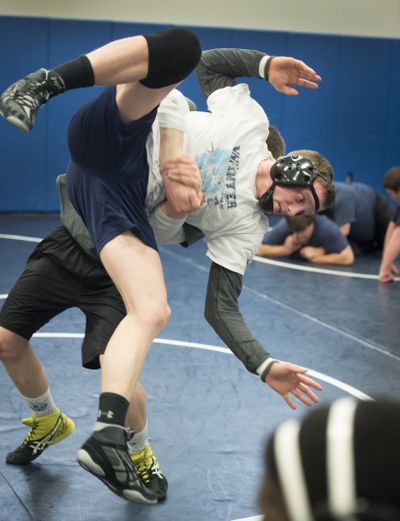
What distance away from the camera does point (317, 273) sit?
349 inches

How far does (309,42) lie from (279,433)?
11.2 meters

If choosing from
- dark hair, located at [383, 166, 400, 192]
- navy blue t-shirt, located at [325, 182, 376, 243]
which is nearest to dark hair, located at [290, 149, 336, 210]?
dark hair, located at [383, 166, 400, 192]

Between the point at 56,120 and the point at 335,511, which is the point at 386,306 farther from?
the point at 335,511

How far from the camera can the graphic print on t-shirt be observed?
13.1 feet

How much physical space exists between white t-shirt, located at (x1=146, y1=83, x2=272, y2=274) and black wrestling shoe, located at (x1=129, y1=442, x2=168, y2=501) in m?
1.00

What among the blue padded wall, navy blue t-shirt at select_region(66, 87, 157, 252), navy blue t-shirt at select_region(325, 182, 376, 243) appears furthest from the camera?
the blue padded wall

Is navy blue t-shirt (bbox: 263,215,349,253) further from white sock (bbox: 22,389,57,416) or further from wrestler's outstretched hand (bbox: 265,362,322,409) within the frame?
wrestler's outstretched hand (bbox: 265,362,322,409)

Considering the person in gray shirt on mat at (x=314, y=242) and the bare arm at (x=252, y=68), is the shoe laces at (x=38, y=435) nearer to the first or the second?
the bare arm at (x=252, y=68)

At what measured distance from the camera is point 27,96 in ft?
10.6

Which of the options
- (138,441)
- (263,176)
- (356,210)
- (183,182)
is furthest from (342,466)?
(356,210)

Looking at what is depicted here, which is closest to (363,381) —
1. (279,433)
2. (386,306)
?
(386,306)

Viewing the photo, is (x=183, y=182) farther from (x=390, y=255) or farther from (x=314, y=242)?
(x=314, y=242)

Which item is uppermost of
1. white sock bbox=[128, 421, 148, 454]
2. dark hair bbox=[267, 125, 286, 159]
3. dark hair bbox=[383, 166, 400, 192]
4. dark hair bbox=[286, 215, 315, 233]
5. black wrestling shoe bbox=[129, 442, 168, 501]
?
dark hair bbox=[267, 125, 286, 159]

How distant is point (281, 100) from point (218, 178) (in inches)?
324
